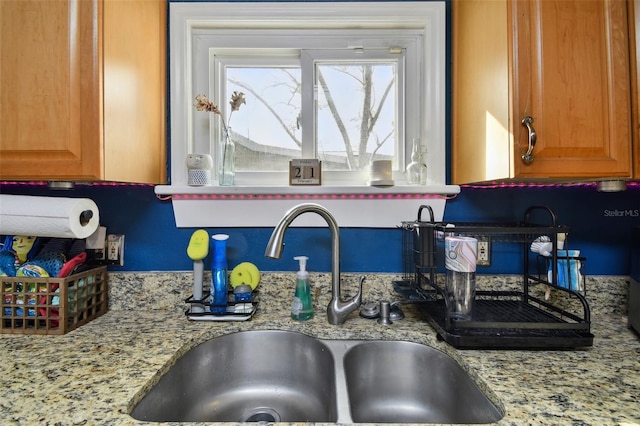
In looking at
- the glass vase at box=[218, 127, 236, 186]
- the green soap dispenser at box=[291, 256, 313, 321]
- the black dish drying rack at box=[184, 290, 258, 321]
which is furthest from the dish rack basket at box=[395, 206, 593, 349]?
the glass vase at box=[218, 127, 236, 186]

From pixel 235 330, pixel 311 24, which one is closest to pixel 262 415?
pixel 235 330

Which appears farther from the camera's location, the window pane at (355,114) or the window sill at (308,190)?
the window pane at (355,114)

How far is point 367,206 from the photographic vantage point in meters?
1.18

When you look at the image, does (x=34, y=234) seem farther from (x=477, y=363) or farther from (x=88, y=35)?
(x=477, y=363)

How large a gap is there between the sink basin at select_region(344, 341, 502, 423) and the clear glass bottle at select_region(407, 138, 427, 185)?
58cm

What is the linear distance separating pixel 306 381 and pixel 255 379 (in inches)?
6.4

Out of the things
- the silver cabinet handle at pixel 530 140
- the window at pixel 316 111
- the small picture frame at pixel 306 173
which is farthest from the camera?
the window at pixel 316 111

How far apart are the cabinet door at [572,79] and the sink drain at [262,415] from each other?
95cm

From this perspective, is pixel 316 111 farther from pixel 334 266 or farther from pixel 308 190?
pixel 334 266

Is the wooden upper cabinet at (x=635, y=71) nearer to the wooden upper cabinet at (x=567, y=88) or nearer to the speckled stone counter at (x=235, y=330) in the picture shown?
the wooden upper cabinet at (x=567, y=88)

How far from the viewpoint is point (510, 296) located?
1127 mm

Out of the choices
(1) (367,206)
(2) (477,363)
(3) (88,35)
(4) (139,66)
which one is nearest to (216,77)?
(4) (139,66)

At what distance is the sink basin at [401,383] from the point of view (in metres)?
0.86

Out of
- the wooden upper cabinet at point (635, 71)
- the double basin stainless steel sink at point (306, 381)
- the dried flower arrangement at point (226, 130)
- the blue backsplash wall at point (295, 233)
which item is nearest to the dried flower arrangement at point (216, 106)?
the dried flower arrangement at point (226, 130)
